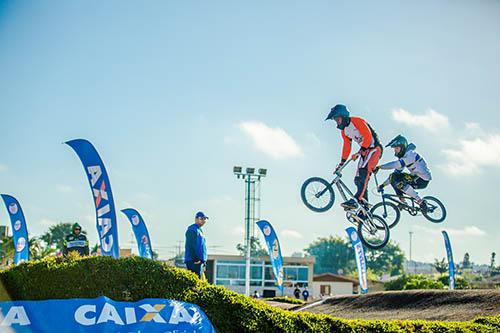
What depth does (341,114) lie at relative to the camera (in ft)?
52.3

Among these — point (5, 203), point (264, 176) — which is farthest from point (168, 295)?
point (264, 176)

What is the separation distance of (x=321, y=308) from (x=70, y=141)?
1151 centimetres

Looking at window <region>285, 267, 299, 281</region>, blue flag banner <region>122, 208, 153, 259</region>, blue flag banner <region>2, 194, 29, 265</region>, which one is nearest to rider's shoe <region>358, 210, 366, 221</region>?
blue flag banner <region>122, 208, 153, 259</region>

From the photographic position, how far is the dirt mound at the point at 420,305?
52.0 ft

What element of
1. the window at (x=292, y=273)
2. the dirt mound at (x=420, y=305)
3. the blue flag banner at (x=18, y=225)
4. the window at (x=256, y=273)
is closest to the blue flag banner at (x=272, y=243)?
the dirt mound at (x=420, y=305)

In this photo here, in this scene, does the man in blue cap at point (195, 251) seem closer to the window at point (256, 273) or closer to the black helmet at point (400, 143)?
the black helmet at point (400, 143)

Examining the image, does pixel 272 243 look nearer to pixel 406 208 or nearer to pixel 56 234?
pixel 406 208

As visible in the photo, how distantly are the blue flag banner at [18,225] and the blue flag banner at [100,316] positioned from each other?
1608 cm

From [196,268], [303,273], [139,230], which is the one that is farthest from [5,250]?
[196,268]

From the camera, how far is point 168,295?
35.2 ft

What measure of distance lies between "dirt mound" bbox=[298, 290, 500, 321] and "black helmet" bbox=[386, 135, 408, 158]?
4.32 meters

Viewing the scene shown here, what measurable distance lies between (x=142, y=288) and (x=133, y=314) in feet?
2.53

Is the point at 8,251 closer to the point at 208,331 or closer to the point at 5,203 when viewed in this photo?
the point at 5,203

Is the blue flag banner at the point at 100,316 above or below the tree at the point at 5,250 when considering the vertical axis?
below
